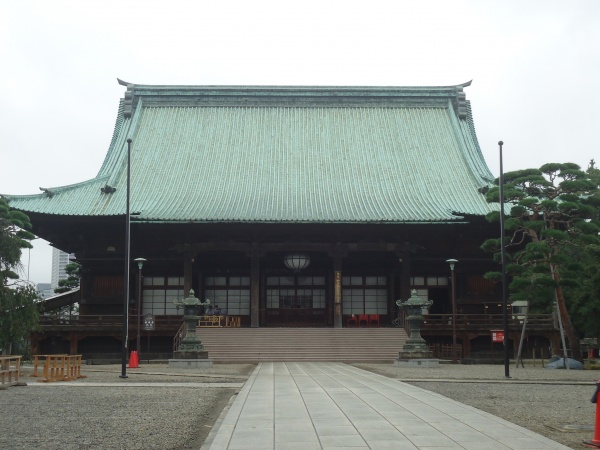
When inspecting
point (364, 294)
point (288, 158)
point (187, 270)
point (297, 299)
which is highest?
point (288, 158)

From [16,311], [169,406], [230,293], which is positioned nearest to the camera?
[169,406]

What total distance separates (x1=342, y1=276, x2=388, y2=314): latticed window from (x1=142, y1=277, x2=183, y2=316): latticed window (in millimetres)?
9624

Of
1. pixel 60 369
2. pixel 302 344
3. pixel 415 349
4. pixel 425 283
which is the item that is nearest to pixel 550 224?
pixel 415 349

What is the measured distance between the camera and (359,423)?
38.0 ft

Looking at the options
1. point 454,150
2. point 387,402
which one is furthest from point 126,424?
point 454,150

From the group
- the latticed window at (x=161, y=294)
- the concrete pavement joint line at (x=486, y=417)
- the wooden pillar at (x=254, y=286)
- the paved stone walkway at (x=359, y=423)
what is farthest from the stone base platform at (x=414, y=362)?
the latticed window at (x=161, y=294)

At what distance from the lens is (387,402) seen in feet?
47.5

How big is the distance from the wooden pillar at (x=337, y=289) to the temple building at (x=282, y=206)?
0.08 meters

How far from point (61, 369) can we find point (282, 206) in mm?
20099

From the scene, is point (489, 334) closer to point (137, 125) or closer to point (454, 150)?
point (454, 150)

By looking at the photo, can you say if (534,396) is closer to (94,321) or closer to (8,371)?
(8,371)

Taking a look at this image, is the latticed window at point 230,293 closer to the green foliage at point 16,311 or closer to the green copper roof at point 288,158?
the green copper roof at point 288,158

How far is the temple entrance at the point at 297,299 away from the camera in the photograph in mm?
42594

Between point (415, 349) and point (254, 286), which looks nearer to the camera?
point (415, 349)
